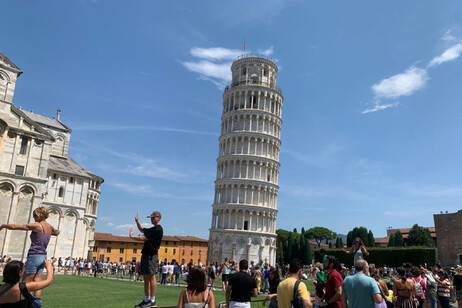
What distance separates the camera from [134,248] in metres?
84.4

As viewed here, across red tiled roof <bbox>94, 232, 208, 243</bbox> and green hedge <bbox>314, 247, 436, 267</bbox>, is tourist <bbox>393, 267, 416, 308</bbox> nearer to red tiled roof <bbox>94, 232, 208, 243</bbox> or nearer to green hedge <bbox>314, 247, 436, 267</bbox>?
green hedge <bbox>314, 247, 436, 267</bbox>

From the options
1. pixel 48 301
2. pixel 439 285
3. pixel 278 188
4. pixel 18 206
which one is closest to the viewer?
pixel 439 285

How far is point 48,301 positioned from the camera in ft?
46.7

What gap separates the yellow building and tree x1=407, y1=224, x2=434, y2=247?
49.1 m

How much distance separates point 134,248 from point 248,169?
40.6 metres

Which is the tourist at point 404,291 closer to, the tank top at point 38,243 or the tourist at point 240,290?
the tourist at point 240,290

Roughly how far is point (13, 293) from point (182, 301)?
2262mm

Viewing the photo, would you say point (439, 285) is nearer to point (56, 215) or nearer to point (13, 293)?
point (13, 293)

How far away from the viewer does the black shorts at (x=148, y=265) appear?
7.01m

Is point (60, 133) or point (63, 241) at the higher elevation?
point (60, 133)

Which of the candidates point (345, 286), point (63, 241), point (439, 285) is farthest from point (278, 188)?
point (345, 286)

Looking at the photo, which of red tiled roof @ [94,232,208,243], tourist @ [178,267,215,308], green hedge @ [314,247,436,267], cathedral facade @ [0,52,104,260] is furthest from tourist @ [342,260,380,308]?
red tiled roof @ [94,232,208,243]

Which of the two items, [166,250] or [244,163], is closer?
[244,163]

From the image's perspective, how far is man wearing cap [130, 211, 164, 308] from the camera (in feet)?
23.0
